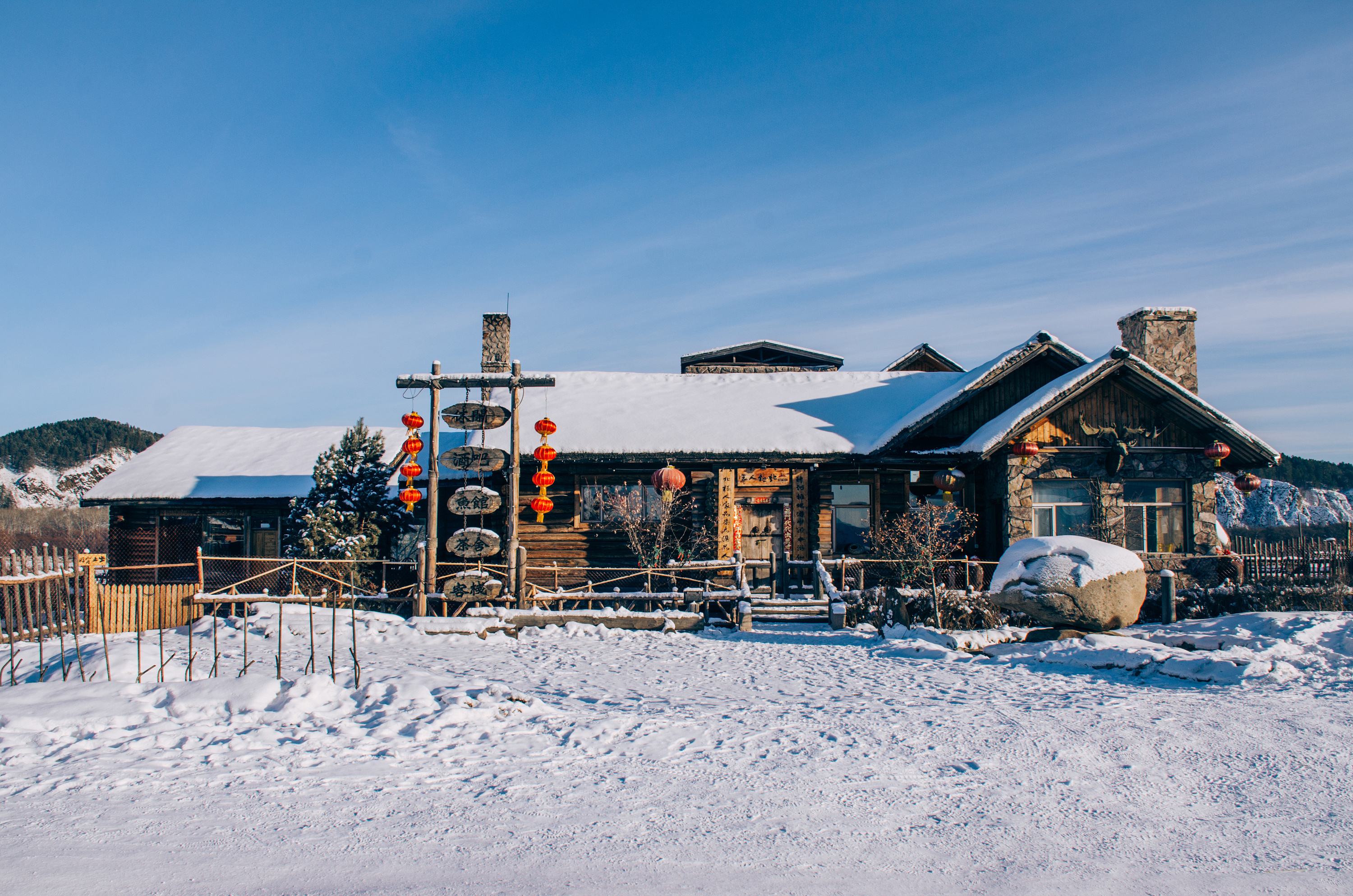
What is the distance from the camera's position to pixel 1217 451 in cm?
1827

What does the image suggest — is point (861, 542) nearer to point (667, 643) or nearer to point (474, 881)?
point (667, 643)

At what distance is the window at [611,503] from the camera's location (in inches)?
802

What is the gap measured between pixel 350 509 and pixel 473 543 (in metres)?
6.62

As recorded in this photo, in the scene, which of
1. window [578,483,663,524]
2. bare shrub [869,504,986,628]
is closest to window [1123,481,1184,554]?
bare shrub [869,504,986,628]

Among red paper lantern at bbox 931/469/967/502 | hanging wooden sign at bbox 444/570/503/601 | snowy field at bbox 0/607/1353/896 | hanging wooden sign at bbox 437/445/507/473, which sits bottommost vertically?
snowy field at bbox 0/607/1353/896

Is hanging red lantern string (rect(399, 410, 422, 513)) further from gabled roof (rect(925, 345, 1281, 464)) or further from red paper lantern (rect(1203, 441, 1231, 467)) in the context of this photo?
red paper lantern (rect(1203, 441, 1231, 467))

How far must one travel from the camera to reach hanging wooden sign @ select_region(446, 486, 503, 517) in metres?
15.5

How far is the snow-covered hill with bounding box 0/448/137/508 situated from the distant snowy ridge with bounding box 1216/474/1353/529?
81623 millimetres

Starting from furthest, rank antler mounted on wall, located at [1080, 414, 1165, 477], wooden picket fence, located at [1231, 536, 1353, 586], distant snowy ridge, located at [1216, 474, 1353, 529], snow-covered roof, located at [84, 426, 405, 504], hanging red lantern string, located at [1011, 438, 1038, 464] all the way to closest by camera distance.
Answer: distant snowy ridge, located at [1216, 474, 1353, 529] < snow-covered roof, located at [84, 426, 405, 504] < antler mounted on wall, located at [1080, 414, 1165, 477] < hanging red lantern string, located at [1011, 438, 1038, 464] < wooden picket fence, located at [1231, 536, 1353, 586]

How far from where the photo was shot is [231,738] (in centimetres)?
696

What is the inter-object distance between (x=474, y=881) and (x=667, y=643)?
864 centimetres

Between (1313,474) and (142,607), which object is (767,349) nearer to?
(142,607)

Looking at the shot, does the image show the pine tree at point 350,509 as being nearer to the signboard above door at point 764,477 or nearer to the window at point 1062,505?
the signboard above door at point 764,477

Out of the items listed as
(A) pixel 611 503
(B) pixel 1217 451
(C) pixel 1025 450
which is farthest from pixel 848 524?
(B) pixel 1217 451
